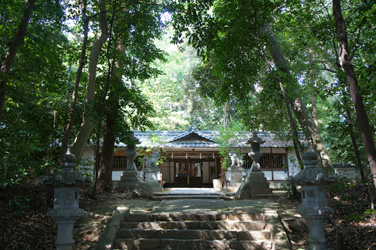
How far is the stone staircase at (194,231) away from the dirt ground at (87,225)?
54cm

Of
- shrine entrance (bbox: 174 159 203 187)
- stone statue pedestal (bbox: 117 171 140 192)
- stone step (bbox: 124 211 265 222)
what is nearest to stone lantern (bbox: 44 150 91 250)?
stone step (bbox: 124 211 265 222)

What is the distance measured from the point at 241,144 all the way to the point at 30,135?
14.3 metres

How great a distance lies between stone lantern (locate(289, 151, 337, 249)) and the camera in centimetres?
493

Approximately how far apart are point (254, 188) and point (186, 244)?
5.53m

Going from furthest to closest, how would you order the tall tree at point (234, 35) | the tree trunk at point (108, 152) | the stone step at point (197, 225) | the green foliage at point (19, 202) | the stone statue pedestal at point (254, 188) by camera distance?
the stone statue pedestal at point (254, 188)
the tree trunk at point (108, 152)
the tall tree at point (234, 35)
the stone step at point (197, 225)
the green foliage at point (19, 202)

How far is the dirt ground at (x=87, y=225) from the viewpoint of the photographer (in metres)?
5.34

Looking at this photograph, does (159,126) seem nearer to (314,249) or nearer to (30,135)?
(30,135)

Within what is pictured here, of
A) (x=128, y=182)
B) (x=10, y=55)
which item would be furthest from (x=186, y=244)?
(x=128, y=182)

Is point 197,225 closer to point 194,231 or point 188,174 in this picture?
point 194,231

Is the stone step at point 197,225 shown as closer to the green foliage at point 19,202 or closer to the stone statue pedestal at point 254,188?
the green foliage at point 19,202

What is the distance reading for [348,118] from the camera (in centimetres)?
730

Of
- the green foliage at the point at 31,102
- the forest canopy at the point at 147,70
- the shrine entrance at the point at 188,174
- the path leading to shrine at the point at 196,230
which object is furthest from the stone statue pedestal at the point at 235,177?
the green foliage at the point at 31,102

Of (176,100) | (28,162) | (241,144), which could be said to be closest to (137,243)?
(28,162)

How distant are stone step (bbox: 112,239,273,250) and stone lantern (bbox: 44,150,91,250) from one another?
3.70ft
